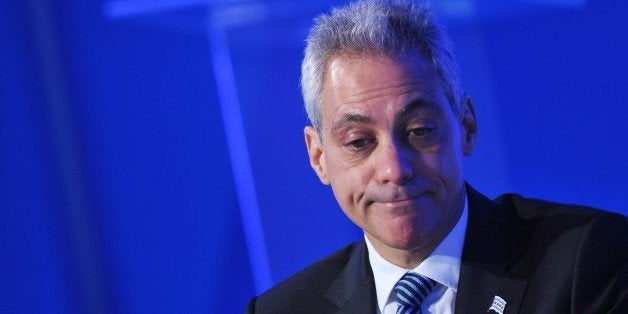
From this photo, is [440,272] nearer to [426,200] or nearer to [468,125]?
[426,200]

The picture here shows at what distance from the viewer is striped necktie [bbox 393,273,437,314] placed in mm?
2139

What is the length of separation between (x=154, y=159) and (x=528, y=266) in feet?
4.46

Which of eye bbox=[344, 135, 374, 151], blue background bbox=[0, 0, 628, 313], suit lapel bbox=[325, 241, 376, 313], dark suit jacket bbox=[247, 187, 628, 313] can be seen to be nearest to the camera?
dark suit jacket bbox=[247, 187, 628, 313]

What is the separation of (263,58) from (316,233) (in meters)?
0.58

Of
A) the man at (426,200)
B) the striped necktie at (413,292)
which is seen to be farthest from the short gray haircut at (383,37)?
the striped necktie at (413,292)

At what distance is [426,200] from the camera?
2.04m

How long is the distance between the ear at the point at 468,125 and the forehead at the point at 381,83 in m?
0.15

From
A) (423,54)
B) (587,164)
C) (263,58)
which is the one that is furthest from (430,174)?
(263,58)

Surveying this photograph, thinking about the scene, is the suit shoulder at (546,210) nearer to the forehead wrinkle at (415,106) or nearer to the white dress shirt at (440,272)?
the white dress shirt at (440,272)

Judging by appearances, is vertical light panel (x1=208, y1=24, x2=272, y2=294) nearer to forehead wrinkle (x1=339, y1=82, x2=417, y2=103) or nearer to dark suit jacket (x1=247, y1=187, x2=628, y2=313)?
dark suit jacket (x1=247, y1=187, x2=628, y2=313)

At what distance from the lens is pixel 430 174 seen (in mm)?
2033

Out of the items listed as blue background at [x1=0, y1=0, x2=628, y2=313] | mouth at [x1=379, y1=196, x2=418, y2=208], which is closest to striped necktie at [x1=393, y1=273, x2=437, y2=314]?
mouth at [x1=379, y1=196, x2=418, y2=208]

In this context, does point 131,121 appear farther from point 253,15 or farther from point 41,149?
point 253,15

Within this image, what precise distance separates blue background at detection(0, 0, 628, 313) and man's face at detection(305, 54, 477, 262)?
0.66m
